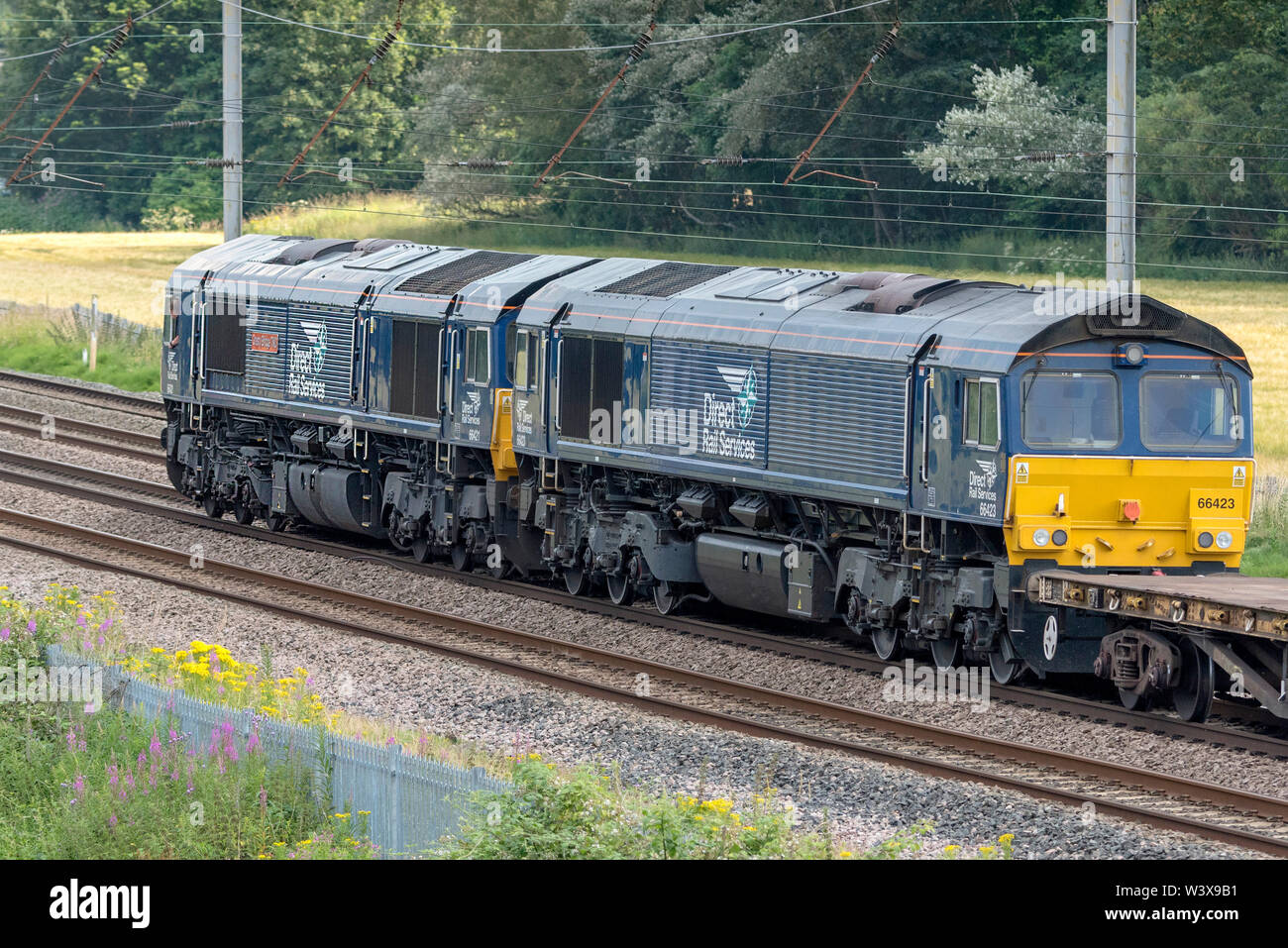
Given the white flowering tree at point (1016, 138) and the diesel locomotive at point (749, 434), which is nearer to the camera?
the diesel locomotive at point (749, 434)

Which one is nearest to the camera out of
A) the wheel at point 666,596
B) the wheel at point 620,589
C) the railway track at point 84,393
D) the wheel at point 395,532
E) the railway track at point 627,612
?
the railway track at point 627,612

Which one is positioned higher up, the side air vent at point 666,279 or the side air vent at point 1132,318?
the side air vent at point 666,279

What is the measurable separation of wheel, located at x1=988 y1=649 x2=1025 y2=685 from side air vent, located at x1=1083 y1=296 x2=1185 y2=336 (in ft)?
10.6

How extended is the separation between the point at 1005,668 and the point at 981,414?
97.8 inches

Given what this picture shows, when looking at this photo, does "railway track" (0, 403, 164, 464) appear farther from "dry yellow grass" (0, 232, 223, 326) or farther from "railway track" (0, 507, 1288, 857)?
"dry yellow grass" (0, 232, 223, 326)

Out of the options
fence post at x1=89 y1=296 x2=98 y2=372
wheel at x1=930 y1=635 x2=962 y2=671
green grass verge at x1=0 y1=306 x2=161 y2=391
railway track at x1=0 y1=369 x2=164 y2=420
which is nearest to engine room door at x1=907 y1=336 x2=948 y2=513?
wheel at x1=930 y1=635 x2=962 y2=671

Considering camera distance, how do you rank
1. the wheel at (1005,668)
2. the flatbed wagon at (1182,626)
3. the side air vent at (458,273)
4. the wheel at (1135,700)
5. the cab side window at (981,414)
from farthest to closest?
the side air vent at (458,273) < the wheel at (1005,668) < the cab side window at (981,414) < the wheel at (1135,700) < the flatbed wagon at (1182,626)

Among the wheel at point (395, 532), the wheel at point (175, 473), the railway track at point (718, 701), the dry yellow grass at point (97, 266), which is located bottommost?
the railway track at point (718, 701)

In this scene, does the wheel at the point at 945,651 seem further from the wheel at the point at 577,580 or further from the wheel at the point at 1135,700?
the wheel at the point at 577,580

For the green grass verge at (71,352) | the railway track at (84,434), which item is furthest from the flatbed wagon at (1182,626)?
the green grass verge at (71,352)

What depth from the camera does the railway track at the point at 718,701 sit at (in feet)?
48.8

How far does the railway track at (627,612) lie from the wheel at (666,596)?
5.6 inches

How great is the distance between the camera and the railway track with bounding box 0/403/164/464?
118 ft
